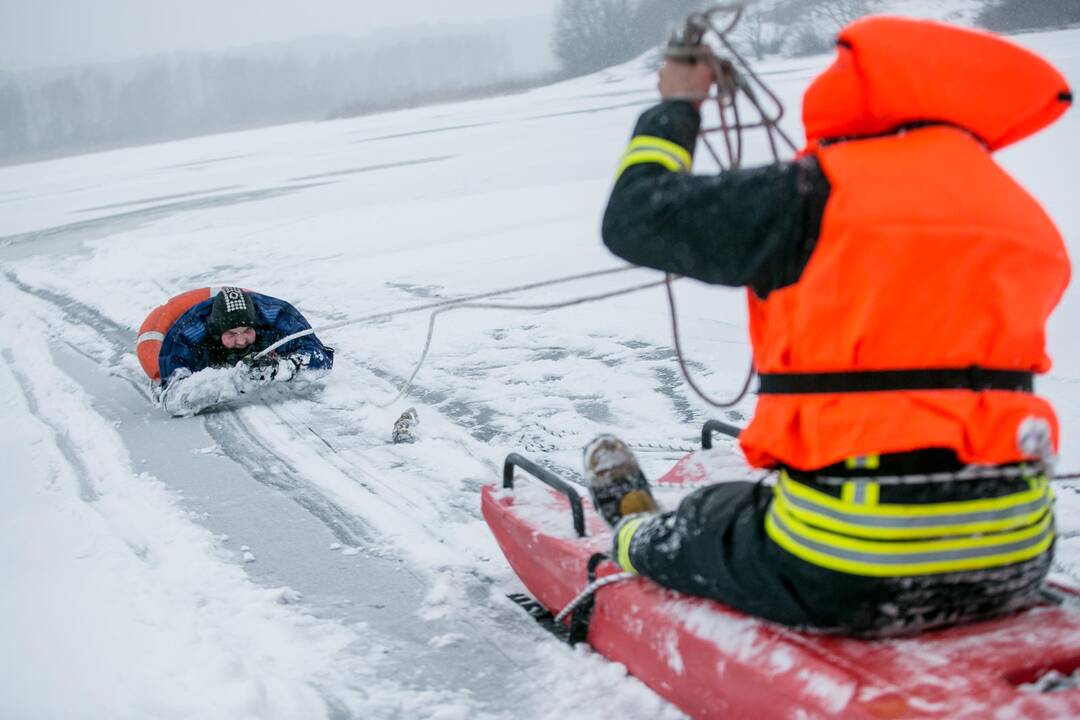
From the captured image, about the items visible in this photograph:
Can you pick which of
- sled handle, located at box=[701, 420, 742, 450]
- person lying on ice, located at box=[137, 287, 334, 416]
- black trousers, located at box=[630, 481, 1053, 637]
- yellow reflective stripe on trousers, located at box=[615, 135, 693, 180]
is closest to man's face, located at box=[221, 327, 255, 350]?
person lying on ice, located at box=[137, 287, 334, 416]

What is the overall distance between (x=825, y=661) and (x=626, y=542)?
2.15 feet

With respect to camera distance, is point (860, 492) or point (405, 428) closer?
point (860, 492)

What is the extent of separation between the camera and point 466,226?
1129 cm

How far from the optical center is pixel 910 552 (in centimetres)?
190

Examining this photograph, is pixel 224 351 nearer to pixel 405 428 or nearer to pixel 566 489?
pixel 405 428

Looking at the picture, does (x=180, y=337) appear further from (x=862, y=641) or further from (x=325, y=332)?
(x=862, y=641)

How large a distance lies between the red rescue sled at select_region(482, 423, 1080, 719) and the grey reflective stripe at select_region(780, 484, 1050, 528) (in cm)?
28

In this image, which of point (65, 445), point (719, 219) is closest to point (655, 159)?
→ point (719, 219)

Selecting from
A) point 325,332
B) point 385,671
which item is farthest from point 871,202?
point 325,332

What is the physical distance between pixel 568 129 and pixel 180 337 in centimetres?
1564

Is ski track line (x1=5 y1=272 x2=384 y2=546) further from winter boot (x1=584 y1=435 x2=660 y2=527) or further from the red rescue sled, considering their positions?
the red rescue sled

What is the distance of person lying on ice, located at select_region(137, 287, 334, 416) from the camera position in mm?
5664

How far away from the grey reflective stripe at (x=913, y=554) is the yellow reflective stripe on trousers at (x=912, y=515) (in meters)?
0.03

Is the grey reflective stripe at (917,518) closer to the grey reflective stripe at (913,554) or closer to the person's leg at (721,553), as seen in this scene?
the grey reflective stripe at (913,554)
